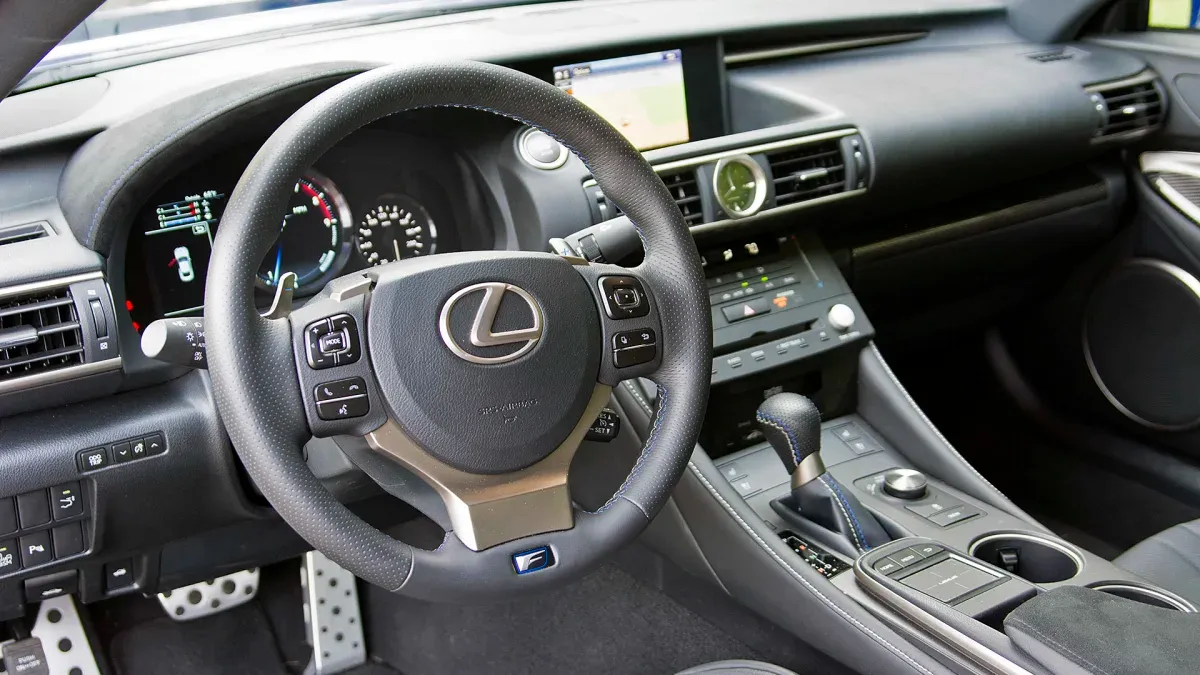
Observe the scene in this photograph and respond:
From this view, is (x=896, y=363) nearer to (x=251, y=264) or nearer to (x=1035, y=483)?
(x=1035, y=483)

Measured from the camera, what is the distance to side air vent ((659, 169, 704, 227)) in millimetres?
1695

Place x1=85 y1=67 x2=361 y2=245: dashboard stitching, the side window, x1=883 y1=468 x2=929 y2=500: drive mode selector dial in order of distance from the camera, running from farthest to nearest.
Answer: the side window, x1=883 y1=468 x2=929 y2=500: drive mode selector dial, x1=85 y1=67 x2=361 y2=245: dashboard stitching

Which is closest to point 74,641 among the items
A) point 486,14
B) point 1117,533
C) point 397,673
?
point 397,673

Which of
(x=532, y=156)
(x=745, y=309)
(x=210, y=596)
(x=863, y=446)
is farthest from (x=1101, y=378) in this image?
(x=210, y=596)

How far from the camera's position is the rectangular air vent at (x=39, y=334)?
1.22m

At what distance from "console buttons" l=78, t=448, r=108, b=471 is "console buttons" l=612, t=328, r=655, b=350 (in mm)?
659

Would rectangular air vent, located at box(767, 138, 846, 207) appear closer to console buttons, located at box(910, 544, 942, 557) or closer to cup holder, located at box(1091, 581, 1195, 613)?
console buttons, located at box(910, 544, 942, 557)

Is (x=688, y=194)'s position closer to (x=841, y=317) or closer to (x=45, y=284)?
(x=841, y=317)

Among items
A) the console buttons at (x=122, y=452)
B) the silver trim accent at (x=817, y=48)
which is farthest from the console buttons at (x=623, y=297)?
the silver trim accent at (x=817, y=48)

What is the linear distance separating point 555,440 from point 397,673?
1111 mm

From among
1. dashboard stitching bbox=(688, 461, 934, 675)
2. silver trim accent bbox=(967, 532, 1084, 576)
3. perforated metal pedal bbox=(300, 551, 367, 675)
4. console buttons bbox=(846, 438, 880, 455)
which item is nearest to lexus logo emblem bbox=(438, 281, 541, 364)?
dashboard stitching bbox=(688, 461, 934, 675)

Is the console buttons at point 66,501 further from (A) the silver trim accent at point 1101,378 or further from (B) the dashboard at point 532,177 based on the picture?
(A) the silver trim accent at point 1101,378

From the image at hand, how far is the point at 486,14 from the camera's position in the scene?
201 centimetres

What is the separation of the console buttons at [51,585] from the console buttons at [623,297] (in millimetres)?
812
